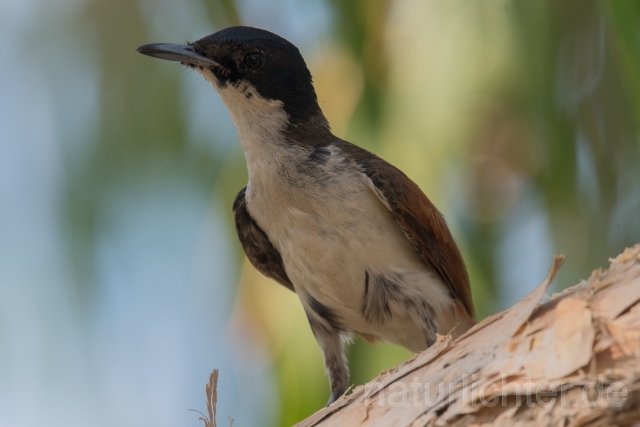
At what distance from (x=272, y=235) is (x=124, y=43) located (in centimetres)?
207

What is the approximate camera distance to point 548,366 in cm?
204

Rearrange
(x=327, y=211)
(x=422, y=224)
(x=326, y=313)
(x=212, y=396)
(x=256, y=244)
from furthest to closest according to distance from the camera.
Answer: (x=256, y=244) → (x=326, y=313) → (x=422, y=224) → (x=327, y=211) → (x=212, y=396)

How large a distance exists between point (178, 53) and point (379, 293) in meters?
1.64

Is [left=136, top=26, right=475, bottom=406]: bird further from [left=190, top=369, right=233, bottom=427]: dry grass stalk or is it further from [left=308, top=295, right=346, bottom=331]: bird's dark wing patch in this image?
[left=190, top=369, right=233, bottom=427]: dry grass stalk

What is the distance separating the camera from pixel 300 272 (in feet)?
13.0

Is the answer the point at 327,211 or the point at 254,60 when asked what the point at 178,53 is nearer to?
the point at 254,60

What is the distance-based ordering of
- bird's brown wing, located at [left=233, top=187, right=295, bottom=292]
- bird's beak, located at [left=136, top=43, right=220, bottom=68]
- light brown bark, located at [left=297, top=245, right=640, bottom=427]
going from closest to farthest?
light brown bark, located at [left=297, top=245, right=640, bottom=427] < bird's beak, located at [left=136, top=43, right=220, bottom=68] < bird's brown wing, located at [left=233, top=187, right=295, bottom=292]

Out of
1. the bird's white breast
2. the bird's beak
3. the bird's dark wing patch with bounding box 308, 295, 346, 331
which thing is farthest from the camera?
the bird's dark wing patch with bounding box 308, 295, 346, 331

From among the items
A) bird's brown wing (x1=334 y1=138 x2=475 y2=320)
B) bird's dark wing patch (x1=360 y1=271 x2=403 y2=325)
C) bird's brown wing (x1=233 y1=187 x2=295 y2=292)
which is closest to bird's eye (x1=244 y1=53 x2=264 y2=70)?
bird's brown wing (x1=334 y1=138 x2=475 y2=320)

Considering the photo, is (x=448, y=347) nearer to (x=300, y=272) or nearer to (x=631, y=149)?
(x=300, y=272)

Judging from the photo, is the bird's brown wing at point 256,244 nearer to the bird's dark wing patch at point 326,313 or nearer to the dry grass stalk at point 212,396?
the bird's dark wing patch at point 326,313

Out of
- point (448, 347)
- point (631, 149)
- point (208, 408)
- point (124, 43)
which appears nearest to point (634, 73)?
point (631, 149)

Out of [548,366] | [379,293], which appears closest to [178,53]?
[379,293]

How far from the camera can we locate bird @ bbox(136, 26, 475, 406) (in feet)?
12.6
